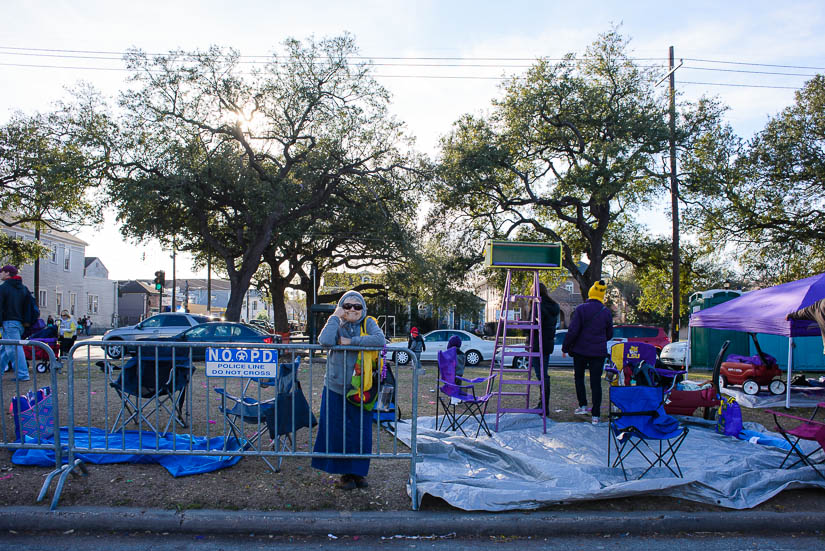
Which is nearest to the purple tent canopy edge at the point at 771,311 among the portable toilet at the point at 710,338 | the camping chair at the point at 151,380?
the portable toilet at the point at 710,338

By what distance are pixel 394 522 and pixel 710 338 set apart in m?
18.2

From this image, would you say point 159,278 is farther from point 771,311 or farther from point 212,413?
point 771,311

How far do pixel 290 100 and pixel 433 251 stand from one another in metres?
8.61

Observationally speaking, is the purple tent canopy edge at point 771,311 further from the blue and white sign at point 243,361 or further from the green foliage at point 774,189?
the green foliage at point 774,189

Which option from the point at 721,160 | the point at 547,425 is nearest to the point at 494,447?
the point at 547,425

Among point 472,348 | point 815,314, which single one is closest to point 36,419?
point 815,314

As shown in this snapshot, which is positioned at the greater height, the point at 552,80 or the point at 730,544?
the point at 552,80

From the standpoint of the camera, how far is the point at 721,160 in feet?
77.6

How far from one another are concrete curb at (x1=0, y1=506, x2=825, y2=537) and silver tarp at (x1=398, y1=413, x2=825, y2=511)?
6.4 inches

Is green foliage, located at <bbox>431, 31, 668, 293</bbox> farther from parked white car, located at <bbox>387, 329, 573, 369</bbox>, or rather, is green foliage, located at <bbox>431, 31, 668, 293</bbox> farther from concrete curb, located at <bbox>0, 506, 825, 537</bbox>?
concrete curb, located at <bbox>0, 506, 825, 537</bbox>

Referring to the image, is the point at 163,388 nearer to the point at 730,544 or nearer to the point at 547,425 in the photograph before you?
the point at 547,425

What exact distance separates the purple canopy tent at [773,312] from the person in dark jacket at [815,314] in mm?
178

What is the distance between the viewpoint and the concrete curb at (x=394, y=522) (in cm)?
441

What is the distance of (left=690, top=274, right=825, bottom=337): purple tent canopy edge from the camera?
8.88 metres
